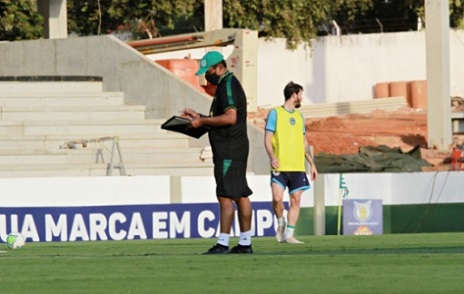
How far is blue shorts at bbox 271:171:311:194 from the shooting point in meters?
15.9

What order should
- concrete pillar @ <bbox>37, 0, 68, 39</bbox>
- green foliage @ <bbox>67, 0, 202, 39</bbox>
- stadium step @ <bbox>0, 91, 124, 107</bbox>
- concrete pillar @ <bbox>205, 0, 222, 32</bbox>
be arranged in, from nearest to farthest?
stadium step @ <bbox>0, 91, 124, 107</bbox> → concrete pillar @ <bbox>37, 0, 68, 39</bbox> → concrete pillar @ <bbox>205, 0, 222, 32</bbox> → green foliage @ <bbox>67, 0, 202, 39</bbox>

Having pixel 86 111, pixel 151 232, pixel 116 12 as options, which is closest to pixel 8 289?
pixel 151 232

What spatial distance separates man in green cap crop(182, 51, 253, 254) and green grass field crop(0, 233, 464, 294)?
1.85 ft

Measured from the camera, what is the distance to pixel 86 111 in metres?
28.2

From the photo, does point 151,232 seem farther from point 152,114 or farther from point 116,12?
point 116,12

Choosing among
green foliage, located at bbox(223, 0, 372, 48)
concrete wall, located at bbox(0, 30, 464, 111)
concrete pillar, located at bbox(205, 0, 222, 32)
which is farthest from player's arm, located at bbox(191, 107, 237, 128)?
green foliage, located at bbox(223, 0, 372, 48)

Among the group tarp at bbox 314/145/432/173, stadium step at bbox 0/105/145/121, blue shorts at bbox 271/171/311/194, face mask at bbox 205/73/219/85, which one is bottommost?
blue shorts at bbox 271/171/311/194

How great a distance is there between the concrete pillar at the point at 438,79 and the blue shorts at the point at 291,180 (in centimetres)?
1802

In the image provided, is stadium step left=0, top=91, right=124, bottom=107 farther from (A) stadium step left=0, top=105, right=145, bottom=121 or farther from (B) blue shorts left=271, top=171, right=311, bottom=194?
(B) blue shorts left=271, top=171, right=311, bottom=194

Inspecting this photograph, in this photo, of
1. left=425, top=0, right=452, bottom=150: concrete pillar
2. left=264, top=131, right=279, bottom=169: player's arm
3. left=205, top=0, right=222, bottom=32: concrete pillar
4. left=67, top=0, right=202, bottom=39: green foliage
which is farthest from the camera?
left=67, top=0, right=202, bottom=39: green foliage

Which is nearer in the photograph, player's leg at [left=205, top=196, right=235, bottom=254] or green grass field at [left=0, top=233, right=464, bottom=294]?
green grass field at [left=0, top=233, right=464, bottom=294]

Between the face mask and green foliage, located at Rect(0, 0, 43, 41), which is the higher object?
green foliage, located at Rect(0, 0, 43, 41)

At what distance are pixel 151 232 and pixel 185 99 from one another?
827 cm

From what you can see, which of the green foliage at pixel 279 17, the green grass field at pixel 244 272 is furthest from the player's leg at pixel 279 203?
the green foliage at pixel 279 17
